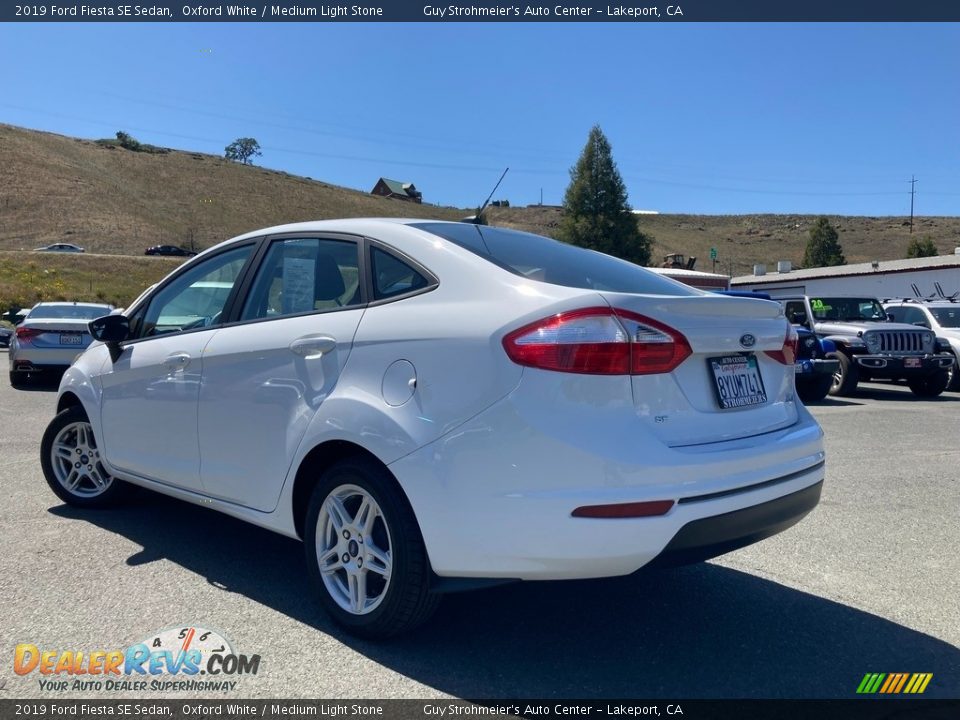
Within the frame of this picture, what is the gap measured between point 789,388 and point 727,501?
929 millimetres

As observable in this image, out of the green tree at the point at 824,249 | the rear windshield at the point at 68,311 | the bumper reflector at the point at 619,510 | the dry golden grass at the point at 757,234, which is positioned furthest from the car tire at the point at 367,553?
the dry golden grass at the point at 757,234

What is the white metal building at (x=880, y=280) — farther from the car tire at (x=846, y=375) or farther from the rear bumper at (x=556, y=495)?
the rear bumper at (x=556, y=495)

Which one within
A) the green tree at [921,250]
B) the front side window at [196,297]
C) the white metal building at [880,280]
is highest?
the green tree at [921,250]

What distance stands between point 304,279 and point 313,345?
0.55 meters

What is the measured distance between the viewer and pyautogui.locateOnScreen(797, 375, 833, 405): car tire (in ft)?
42.8

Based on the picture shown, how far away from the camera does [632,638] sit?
3.62m

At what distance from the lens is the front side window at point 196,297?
14.8 feet

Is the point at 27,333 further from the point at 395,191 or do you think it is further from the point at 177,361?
the point at 395,191

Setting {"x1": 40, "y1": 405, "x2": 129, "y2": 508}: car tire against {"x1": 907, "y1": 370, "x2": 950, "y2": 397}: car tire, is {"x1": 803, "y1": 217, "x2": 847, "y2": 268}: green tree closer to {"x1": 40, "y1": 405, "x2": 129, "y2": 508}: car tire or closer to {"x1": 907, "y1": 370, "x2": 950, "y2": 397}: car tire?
{"x1": 907, "y1": 370, "x2": 950, "y2": 397}: car tire

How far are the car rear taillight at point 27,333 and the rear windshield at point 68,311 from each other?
73 centimetres

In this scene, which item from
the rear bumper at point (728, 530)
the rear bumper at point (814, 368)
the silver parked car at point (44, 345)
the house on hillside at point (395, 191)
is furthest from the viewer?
the house on hillside at point (395, 191)

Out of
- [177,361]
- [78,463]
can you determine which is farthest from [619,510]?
[78,463]

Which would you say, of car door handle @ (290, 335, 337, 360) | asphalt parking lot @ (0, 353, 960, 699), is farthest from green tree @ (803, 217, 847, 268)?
car door handle @ (290, 335, 337, 360)

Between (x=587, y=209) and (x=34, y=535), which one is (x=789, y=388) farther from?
(x=587, y=209)
